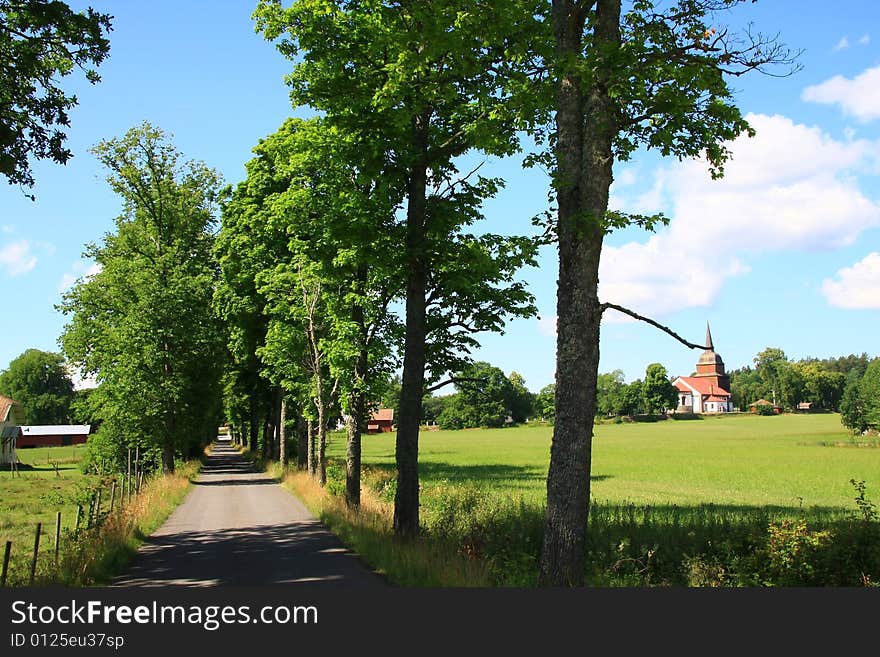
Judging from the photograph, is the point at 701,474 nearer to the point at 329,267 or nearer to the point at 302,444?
the point at 302,444

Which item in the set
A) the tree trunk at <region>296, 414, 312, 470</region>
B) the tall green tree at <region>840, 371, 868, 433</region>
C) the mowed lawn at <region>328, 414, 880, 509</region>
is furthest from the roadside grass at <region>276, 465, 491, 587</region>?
the tall green tree at <region>840, 371, 868, 433</region>

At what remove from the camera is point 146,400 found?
117ft

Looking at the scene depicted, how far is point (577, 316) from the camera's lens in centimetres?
943

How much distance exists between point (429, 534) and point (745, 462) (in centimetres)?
4653

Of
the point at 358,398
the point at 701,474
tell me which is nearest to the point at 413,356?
the point at 358,398

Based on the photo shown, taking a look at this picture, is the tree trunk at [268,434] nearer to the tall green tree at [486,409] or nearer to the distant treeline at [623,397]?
the distant treeline at [623,397]

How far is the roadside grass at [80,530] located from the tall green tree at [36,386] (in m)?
107

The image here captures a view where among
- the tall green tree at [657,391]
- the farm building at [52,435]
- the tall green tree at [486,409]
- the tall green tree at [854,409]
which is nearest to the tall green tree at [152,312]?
the tall green tree at [854,409]

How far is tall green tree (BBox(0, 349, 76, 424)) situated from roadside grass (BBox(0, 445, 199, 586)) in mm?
107065

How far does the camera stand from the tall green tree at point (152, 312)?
1414 inches

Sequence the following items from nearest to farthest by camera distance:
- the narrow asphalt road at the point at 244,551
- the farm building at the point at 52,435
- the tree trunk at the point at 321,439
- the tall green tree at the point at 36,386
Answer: the narrow asphalt road at the point at 244,551 < the tree trunk at the point at 321,439 < the farm building at the point at 52,435 < the tall green tree at the point at 36,386

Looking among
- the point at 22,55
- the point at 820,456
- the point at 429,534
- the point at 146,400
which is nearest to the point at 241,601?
the point at 429,534

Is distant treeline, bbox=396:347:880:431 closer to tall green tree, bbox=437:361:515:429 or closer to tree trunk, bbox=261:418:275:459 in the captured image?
tall green tree, bbox=437:361:515:429

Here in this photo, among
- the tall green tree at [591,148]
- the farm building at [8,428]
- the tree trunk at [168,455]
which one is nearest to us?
the tall green tree at [591,148]
